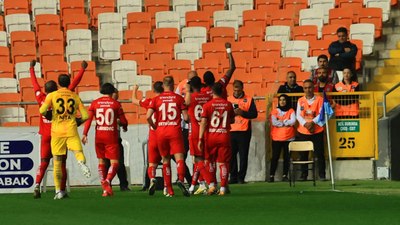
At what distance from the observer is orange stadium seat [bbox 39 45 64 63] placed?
105 ft

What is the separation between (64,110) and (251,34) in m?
12.2

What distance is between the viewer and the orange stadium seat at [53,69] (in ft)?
102

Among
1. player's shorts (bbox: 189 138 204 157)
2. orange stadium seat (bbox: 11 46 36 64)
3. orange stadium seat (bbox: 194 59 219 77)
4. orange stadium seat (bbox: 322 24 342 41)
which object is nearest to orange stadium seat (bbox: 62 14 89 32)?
orange stadium seat (bbox: 11 46 36 64)

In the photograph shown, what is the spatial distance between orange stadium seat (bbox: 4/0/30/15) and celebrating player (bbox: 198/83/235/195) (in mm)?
13461

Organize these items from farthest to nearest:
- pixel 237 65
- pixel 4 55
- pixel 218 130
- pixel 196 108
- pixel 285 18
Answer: pixel 285 18 < pixel 4 55 < pixel 237 65 < pixel 196 108 < pixel 218 130

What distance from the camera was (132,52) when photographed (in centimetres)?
3195

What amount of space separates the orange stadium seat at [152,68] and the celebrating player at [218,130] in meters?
9.63

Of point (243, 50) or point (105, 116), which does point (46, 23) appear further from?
point (105, 116)

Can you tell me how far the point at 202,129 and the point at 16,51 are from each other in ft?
39.4

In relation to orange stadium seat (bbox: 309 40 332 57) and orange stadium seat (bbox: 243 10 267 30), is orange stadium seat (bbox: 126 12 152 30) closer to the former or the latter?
orange stadium seat (bbox: 243 10 267 30)

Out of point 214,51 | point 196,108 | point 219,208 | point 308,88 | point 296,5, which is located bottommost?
point 219,208

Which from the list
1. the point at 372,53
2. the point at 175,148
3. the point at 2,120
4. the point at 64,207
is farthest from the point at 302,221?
the point at 372,53

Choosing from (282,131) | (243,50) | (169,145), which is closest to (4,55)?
(243,50)

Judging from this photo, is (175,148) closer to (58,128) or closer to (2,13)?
(58,128)
